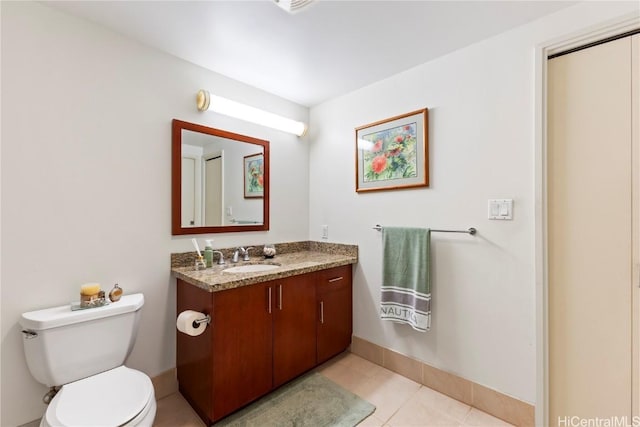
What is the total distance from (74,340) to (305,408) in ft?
4.04

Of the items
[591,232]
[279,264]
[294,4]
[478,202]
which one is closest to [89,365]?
[279,264]

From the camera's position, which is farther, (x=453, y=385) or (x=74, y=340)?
(x=453, y=385)

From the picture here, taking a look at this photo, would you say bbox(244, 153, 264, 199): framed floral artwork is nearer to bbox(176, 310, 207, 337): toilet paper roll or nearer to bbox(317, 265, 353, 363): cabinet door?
bbox(317, 265, 353, 363): cabinet door

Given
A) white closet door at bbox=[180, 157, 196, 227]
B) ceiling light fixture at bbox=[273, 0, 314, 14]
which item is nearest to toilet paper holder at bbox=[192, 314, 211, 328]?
white closet door at bbox=[180, 157, 196, 227]

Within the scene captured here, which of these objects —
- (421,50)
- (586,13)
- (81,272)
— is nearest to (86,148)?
(81,272)

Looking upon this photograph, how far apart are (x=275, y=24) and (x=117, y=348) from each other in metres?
1.85

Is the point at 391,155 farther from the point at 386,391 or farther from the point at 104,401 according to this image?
the point at 104,401

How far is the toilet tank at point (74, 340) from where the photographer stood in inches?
49.3

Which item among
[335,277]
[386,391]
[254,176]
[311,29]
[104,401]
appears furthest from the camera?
[254,176]

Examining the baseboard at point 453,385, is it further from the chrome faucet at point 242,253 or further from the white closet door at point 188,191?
the white closet door at point 188,191

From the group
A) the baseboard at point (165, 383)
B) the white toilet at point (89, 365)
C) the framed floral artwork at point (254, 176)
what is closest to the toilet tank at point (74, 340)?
the white toilet at point (89, 365)

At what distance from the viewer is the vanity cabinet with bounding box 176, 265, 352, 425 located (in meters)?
1.50

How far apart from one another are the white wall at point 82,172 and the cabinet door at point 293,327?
686 millimetres

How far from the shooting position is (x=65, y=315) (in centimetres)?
129
